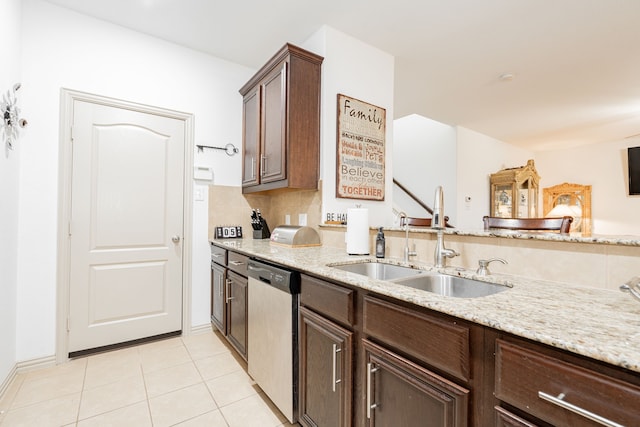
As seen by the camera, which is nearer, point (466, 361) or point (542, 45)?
point (466, 361)

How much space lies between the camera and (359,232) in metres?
1.83

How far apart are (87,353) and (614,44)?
5.08 meters

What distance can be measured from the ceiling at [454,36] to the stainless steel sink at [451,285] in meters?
1.93

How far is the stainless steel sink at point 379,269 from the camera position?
155 centimetres

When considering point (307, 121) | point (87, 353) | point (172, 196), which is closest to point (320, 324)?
point (307, 121)

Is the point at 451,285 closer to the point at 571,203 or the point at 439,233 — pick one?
the point at 439,233

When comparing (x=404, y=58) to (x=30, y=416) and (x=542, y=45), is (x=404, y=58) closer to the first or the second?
(x=542, y=45)

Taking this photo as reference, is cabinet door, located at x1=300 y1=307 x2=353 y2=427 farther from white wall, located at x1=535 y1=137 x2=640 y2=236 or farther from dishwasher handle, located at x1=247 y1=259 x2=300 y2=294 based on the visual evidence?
white wall, located at x1=535 y1=137 x2=640 y2=236

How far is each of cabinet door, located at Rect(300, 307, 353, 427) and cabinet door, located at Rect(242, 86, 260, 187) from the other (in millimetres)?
1603

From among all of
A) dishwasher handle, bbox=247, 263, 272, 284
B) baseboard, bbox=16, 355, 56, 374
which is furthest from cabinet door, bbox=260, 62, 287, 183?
baseboard, bbox=16, 355, 56, 374

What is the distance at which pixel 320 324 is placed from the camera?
1276 mm

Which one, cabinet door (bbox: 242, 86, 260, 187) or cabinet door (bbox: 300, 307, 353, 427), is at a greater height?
cabinet door (bbox: 242, 86, 260, 187)

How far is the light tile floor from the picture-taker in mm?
1548

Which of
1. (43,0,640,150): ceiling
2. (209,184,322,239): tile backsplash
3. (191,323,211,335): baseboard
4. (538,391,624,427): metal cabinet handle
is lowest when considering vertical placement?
(191,323,211,335): baseboard
